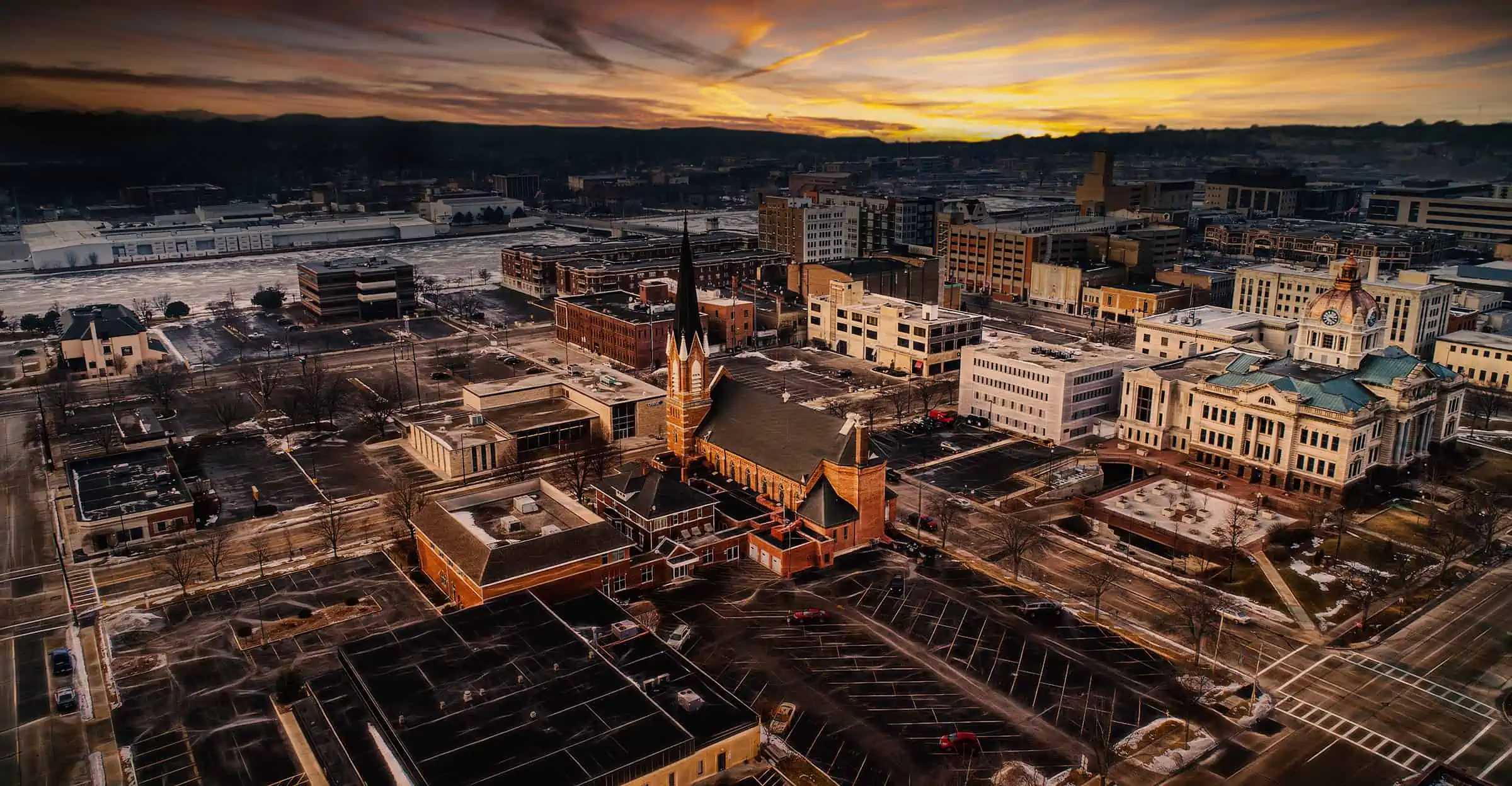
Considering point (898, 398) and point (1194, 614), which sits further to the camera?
point (898, 398)

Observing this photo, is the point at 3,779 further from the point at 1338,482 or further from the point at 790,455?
the point at 1338,482

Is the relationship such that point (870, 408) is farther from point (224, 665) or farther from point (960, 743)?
point (224, 665)

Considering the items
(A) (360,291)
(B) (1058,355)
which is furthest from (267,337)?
(B) (1058,355)

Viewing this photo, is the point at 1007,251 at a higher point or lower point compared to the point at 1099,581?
higher

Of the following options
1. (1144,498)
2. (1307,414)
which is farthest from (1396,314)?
(1144,498)

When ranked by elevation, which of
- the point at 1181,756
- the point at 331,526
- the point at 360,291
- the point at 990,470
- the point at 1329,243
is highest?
the point at 1329,243

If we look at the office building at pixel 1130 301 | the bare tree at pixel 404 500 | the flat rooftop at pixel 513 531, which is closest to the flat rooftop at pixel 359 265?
the bare tree at pixel 404 500

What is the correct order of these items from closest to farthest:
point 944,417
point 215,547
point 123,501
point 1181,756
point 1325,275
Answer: point 1181,756
point 215,547
point 123,501
point 944,417
point 1325,275

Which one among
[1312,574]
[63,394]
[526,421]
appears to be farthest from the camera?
[63,394]
